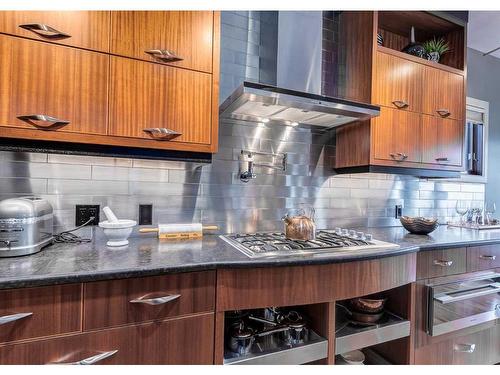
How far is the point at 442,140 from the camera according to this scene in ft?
6.79

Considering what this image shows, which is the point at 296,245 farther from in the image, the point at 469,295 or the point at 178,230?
the point at 469,295

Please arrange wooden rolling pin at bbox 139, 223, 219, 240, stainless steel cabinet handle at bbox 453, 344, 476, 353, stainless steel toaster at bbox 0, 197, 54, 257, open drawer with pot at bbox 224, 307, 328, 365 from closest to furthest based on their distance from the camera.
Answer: stainless steel toaster at bbox 0, 197, 54, 257 → open drawer with pot at bbox 224, 307, 328, 365 → wooden rolling pin at bbox 139, 223, 219, 240 → stainless steel cabinet handle at bbox 453, 344, 476, 353

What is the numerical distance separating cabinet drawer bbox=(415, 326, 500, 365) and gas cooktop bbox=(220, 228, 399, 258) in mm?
732

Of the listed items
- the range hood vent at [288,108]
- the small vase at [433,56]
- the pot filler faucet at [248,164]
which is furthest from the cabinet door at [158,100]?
the small vase at [433,56]

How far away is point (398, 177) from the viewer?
2.35 metres

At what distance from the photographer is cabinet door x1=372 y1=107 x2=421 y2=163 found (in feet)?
6.04

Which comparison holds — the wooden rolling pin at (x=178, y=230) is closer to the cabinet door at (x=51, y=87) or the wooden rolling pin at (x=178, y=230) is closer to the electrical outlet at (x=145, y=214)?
the electrical outlet at (x=145, y=214)

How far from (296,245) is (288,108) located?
78cm

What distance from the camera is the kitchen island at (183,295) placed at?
34.5 inches

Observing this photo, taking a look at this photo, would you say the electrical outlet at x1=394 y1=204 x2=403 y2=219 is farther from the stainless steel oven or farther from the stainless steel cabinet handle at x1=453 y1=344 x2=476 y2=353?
the stainless steel cabinet handle at x1=453 y1=344 x2=476 y2=353

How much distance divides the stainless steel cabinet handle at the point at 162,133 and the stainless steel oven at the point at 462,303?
1668 millimetres

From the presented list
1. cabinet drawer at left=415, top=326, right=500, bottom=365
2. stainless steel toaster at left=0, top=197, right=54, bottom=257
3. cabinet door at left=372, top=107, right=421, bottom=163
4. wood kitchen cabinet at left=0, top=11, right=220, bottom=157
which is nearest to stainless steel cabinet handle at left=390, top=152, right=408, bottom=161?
cabinet door at left=372, top=107, right=421, bottom=163

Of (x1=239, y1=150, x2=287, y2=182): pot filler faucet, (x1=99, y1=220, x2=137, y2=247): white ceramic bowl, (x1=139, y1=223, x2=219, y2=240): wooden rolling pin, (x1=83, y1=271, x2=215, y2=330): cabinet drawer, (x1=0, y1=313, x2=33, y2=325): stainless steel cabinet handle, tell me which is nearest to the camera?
(x1=0, y1=313, x2=33, y2=325): stainless steel cabinet handle
